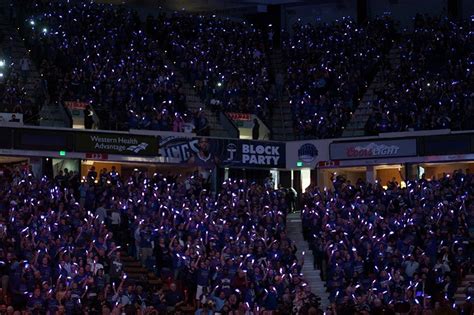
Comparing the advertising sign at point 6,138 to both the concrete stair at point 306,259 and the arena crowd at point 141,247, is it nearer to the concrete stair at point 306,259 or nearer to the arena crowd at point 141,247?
the arena crowd at point 141,247

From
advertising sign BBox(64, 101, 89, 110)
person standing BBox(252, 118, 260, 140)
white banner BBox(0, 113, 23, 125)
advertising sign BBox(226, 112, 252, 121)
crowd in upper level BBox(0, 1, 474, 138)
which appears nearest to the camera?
white banner BBox(0, 113, 23, 125)

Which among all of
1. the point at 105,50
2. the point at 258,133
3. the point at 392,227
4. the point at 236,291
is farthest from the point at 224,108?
the point at 236,291

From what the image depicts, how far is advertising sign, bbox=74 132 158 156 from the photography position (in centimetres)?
4106

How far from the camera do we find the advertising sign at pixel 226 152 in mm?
43094

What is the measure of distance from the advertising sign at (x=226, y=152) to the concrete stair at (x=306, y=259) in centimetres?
286

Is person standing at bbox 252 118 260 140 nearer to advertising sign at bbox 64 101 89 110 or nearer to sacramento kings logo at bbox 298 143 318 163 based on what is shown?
sacramento kings logo at bbox 298 143 318 163

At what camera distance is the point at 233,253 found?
111 ft

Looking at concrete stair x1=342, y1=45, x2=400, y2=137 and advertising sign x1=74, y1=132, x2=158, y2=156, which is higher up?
concrete stair x1=342, y1=45, x2=400, y2=137

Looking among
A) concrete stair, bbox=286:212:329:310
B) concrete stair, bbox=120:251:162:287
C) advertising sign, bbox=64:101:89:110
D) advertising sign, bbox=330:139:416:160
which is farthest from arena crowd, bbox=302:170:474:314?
advertising sign, bbox=64:101:89:110

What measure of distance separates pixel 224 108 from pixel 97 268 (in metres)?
15.9

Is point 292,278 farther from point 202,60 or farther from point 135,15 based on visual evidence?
point 135,15

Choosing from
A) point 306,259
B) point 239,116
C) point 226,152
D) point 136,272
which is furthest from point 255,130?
point 136,272

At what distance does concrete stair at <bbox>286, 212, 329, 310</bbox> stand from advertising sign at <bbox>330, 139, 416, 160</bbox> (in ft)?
11.0

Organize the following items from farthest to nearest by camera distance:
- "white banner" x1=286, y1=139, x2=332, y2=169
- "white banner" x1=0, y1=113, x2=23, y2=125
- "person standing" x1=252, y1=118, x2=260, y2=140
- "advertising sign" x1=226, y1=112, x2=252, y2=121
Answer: "advertising sign" x1=226, y1=112, x2=252, y2=121 → "white banner" x1=286, y1=139, x2=332, y2=169 → "person standing" x1=252, y1=118, x2=260, y2=140 → "white banner" x1=0, y1=113, x2=23, y2=125
